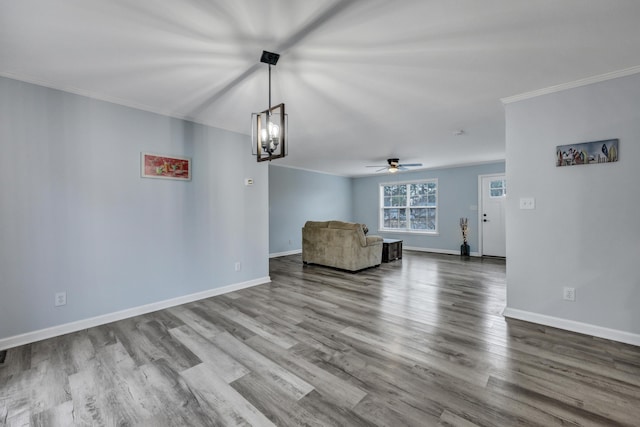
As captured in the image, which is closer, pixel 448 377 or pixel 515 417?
pixel 515 417

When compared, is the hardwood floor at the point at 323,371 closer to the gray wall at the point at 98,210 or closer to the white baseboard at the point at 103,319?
the white baseboard at the point at 103,319

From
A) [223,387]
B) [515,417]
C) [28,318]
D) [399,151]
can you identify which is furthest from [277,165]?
[515,417]

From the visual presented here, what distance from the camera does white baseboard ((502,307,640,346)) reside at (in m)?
2.28

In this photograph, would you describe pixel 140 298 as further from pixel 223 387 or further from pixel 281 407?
pixel 281 407

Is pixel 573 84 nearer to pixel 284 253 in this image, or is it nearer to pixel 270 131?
pixel 270 131

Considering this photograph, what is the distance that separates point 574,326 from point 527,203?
4.06ft

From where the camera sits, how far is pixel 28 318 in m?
2.38

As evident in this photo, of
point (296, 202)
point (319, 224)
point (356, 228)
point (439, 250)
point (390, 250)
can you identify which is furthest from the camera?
point (296, 202)

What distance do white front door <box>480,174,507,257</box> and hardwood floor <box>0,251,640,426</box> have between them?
3901 mm

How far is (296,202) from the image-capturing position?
7.37m

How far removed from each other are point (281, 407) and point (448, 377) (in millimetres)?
1144

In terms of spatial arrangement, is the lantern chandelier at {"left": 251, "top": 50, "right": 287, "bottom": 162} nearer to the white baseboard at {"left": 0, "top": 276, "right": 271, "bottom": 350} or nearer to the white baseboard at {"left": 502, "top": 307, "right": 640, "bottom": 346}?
the white baseboard at {"left": 0, "top": 276, "right": 271, "bottom": 350}

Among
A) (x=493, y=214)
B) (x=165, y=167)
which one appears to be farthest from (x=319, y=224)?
(x=493, y=214)

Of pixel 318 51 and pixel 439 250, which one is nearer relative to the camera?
pixel 318 51
